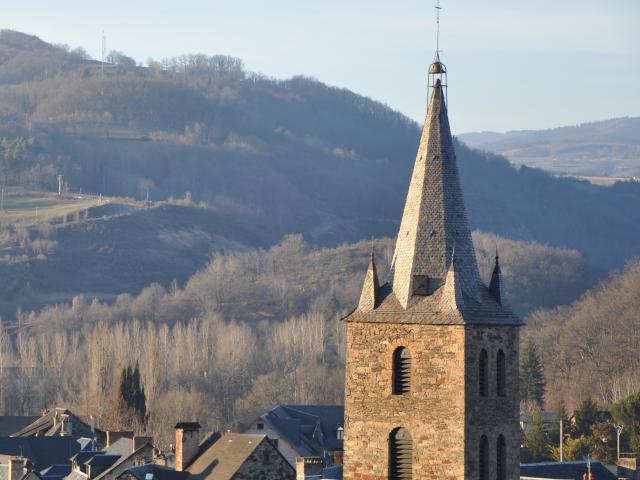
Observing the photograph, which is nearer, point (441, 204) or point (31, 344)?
point (441, 204)

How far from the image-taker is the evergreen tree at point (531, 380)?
139375 mm

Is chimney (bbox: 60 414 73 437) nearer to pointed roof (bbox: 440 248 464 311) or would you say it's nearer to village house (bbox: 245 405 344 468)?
village house (bbox: 245 405 344 468)

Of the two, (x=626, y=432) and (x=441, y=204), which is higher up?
(x=441, y=204)

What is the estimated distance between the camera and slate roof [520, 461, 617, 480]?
6681 cm

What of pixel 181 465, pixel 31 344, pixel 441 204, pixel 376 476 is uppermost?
pixel 441 204

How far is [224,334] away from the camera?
196375 millimetres

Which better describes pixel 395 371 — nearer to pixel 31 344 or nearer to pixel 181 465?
pixel 181 465

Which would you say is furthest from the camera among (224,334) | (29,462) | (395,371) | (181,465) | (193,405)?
(224,334)

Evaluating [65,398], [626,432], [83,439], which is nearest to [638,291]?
[65,398]

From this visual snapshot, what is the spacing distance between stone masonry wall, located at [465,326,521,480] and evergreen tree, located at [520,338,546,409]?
3822 inches

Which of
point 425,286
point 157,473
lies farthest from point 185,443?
point 425,286

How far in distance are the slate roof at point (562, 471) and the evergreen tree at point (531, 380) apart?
69010 millimetres

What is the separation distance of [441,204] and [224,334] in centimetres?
15505

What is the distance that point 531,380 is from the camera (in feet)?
460
